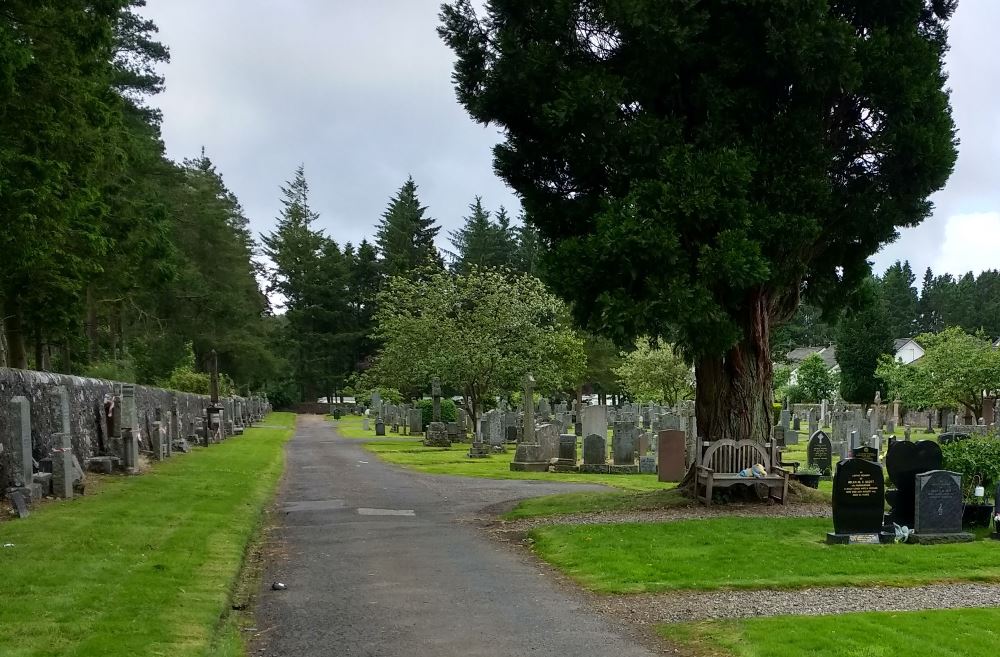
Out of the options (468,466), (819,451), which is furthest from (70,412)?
(819,451)

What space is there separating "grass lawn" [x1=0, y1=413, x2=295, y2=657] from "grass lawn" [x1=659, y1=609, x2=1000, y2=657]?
365cm

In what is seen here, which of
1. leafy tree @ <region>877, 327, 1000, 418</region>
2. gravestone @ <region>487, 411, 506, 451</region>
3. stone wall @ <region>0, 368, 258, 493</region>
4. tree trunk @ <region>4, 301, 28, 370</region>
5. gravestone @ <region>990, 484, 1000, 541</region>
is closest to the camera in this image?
gravestone @ <region>990, 484, 1000, 541</region>

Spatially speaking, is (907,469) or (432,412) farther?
(432,412)

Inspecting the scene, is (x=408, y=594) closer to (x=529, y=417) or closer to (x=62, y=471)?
(x=62, y=471)

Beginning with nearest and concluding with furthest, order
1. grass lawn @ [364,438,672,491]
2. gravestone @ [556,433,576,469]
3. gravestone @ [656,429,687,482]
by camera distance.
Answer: gravestone @ [656,429,687,482] → grass lawn @ [364,438,672,491] → gravestone @ [556,433,576,469]

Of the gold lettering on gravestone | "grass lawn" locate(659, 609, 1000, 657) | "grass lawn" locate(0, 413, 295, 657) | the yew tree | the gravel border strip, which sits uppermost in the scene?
the yew tree

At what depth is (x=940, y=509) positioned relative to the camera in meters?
10.2

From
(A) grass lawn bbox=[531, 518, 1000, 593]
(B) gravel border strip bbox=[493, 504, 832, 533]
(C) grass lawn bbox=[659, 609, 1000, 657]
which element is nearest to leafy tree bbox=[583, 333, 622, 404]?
(B) gravel border strip bbox=[493, 504, 832, 533]

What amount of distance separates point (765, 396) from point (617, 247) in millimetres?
4338

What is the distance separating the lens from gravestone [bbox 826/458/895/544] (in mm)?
9836

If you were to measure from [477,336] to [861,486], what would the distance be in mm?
22360

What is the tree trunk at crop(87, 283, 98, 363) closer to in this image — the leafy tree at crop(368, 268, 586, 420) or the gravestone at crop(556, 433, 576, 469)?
the leafy tree at crop(368, 268, 586, 420)

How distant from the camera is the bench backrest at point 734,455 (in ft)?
42.8

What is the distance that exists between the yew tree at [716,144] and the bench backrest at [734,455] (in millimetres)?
346
